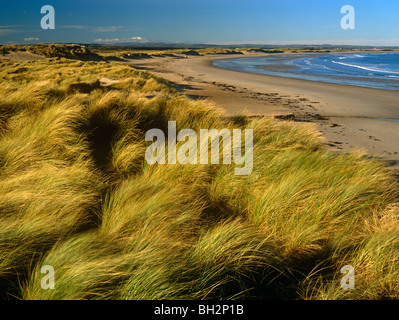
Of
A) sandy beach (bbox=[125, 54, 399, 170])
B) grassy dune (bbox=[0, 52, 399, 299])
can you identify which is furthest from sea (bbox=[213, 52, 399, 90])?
grassy dune (bbox=[0, 52, 399, 299])

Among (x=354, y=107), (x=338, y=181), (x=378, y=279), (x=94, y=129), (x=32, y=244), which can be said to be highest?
(x=354, y=107)

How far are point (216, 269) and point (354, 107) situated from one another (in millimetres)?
10637

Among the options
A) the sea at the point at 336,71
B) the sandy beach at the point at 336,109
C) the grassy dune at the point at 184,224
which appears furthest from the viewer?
the sea at the point at 336,71

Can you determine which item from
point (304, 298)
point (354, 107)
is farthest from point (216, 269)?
point (354, 107)

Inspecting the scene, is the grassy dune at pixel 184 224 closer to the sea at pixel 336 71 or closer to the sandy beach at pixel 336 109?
the sandy beach at pixel 336 109

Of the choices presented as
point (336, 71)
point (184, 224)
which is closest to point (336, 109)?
point (184, 224)

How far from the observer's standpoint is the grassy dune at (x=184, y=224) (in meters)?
2.18

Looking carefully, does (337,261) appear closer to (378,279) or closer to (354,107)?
(378,279)

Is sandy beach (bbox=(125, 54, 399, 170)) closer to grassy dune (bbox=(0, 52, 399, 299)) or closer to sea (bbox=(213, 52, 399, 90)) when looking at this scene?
grassy dune (bbox=(0, 52, 399, 299))

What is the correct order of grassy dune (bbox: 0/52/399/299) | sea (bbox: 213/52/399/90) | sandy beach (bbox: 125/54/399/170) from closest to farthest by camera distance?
grassy dune (bbox: 0/52/399/299) → sandy beach (bbox: 125/54/399/170) → sea (bbox: 213/52/399/90)

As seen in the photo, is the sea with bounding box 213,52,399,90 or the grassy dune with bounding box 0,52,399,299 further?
the sea with bounding box 213,52,399,90

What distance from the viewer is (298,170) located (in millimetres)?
3785

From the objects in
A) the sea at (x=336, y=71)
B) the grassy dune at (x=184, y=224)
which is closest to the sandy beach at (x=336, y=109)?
the grassy dune at (x=184, y=224)

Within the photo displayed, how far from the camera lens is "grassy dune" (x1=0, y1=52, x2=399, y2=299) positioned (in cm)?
218
